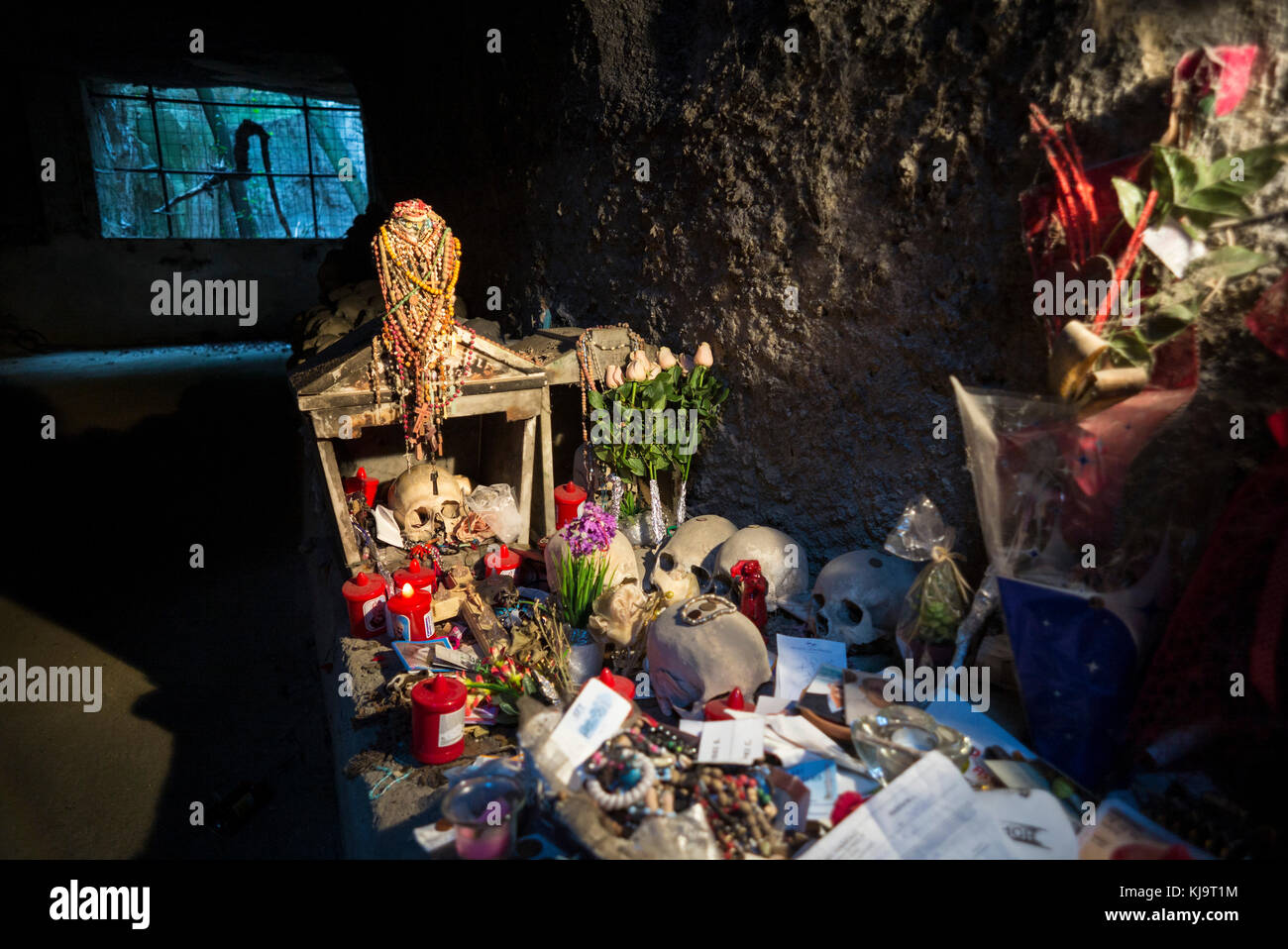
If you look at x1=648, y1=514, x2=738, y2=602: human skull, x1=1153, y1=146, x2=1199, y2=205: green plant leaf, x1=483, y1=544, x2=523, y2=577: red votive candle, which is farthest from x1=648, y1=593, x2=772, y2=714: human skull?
x1=1153, y1=146, x2=1199, y2=205: green plant leaf

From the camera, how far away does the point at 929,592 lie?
2.60 m

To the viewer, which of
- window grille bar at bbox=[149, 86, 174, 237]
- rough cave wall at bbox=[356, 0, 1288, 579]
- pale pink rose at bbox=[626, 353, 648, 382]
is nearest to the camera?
rough cave wall at bbox=[356, 0, 1288, 579]

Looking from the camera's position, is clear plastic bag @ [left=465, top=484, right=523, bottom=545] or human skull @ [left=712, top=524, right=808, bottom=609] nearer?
human skull @ [left=712, top=524, right=808, bottom=609]

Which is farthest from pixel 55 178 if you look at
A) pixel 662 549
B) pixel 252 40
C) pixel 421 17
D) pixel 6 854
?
pixel 662 549

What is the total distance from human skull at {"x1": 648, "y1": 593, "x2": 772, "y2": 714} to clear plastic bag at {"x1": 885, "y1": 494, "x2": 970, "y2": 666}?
1.78 feet

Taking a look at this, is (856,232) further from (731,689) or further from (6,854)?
(6,854)

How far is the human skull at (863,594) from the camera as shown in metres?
2.88

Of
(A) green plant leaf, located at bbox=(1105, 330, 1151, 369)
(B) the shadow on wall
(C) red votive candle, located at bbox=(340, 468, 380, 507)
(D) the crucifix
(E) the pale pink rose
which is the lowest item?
(B) the shadow on wall

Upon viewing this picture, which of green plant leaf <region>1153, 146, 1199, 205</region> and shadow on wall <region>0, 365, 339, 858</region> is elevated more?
green plant leaf <region>1153, 146, 1199, 205</region>

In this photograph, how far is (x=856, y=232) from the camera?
322 cm

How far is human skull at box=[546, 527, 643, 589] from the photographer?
315cm

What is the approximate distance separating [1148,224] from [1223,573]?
1036 mm

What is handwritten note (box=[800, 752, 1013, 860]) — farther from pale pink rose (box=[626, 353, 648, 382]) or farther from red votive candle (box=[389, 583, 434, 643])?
pale pink rose (box=[626, 353, 648, 382])

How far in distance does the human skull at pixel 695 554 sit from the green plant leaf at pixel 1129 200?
6.30ft
